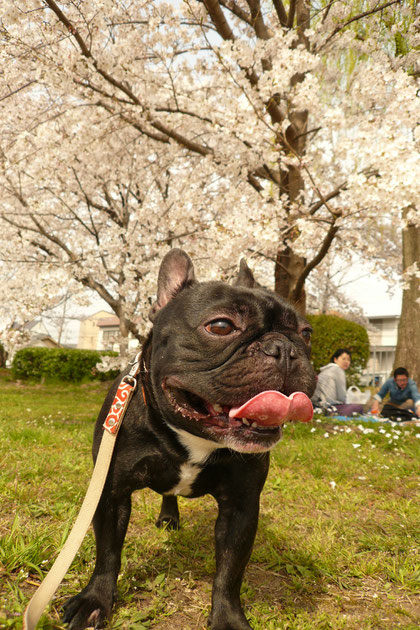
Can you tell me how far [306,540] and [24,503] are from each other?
79.8 inches

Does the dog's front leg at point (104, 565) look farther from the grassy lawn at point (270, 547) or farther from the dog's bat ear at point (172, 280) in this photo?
the dog's bat ear at point (172, 280)

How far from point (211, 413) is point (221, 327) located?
0.38m

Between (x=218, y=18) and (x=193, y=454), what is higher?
(x=218, y=18)

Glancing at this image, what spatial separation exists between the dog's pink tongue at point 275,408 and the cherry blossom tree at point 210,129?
5110 millimetres

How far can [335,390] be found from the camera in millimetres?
9688

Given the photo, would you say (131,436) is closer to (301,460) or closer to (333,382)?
(301,460)

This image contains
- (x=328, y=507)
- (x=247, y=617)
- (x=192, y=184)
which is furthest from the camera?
(x=192, y=184)

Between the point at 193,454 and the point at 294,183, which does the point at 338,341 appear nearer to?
the point at 294,183

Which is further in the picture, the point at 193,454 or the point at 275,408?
the point at 193,454

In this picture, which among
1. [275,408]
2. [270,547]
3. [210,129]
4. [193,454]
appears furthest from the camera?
[210,129]

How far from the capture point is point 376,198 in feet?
20.7

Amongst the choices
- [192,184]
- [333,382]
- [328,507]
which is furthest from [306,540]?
[192,184]

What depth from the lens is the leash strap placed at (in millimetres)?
1711

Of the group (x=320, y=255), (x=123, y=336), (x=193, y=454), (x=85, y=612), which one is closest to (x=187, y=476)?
(x=193, y=454)
